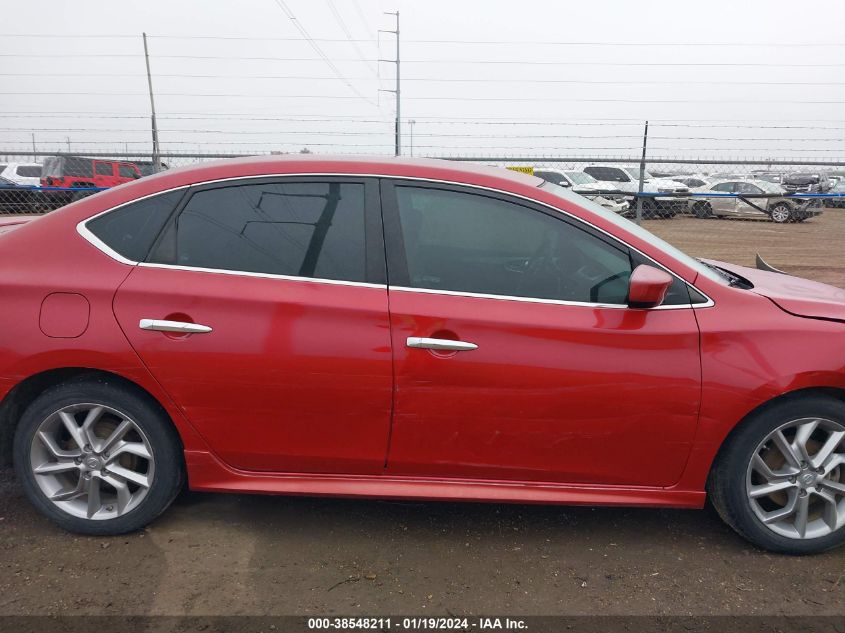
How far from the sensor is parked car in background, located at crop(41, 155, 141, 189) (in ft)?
46.3

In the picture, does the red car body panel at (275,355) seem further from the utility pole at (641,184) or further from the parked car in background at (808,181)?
the parked car in background at (808,181)

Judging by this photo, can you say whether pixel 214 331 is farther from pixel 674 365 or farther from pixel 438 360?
pixel 674 365

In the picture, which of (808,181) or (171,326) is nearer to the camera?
(171,326)

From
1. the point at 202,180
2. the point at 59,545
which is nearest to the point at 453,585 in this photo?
the point at 59,545

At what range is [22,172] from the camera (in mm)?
21344

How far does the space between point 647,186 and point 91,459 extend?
1998cm

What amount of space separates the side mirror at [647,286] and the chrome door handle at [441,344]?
656mm

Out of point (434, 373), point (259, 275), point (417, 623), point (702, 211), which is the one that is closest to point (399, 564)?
point (417, 623)

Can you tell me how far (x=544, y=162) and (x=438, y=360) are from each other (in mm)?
7787

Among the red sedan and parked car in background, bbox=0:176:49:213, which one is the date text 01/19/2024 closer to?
the red sedan

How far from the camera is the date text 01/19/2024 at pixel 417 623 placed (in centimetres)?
236

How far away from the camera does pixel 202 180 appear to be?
287 centimetres

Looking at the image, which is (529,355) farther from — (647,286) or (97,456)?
(97,456)

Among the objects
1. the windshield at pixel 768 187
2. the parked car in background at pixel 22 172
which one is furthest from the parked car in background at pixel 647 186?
the parked car in background at pixel 22 172
